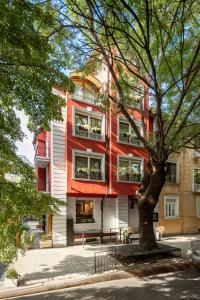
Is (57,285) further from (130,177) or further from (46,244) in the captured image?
(130,177)

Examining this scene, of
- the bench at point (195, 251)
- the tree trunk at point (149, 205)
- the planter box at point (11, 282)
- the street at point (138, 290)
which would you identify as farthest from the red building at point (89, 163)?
the street at point (138, 290)

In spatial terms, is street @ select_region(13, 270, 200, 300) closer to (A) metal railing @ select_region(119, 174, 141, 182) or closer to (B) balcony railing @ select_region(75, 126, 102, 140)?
(A) metal railing @ select_region(119, 174, 141, 182)

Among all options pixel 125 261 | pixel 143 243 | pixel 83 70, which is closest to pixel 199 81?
pixel 83 70

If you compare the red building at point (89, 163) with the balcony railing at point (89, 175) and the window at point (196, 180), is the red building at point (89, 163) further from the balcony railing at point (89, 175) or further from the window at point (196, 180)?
the window at point (196, 180)

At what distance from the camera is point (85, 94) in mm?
22766

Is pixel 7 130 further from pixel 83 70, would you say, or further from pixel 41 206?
pixel 83 70

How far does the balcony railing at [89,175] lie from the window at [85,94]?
555 cm

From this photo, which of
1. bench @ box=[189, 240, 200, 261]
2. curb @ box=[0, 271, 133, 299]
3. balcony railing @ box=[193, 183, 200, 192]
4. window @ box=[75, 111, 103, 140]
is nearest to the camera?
curb @ box=[0, 271, 133, 299]

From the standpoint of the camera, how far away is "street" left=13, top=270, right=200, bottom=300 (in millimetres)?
10250

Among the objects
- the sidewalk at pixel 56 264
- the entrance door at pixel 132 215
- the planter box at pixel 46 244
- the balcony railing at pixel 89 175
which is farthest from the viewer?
the entrance door at pixel 132 215

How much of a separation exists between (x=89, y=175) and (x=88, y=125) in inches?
152

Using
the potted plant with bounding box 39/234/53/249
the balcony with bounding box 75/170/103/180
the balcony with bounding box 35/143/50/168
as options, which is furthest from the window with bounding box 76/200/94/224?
the balcony with bounding box 35/143/50/168

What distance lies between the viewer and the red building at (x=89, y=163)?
20766 mm

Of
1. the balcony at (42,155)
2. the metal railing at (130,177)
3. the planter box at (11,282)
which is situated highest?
the balcony at (42,155)
